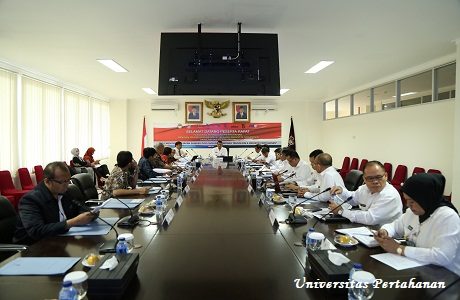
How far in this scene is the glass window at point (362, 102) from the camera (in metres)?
7.19

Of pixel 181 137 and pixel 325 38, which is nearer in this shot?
pixel 325 38

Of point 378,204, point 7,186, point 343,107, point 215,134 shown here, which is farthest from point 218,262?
point 215,134

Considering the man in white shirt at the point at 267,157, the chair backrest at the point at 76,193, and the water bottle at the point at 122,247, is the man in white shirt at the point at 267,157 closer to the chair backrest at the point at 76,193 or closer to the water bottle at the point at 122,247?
the chair backrest at the point at 76,193

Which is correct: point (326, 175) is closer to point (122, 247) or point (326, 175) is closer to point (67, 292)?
point (122, 247)

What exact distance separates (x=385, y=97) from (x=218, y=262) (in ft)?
21.0

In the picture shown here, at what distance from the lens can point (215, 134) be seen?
32.3 feet

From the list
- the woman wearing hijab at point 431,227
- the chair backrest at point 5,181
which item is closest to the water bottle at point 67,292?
the woman wearing hijab at point 431,227

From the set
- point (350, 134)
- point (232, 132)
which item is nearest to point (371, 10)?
point (350, 134)

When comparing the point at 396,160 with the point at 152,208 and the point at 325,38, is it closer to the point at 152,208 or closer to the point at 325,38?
the point at 325,38

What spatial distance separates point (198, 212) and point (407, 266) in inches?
60.3

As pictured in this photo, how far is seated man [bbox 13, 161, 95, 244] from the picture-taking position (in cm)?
182

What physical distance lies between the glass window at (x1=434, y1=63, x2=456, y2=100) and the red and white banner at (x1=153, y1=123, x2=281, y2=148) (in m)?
5.41

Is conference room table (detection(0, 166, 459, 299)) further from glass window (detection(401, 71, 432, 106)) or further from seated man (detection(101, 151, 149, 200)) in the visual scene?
glass window (detection(401, 71, 432, 106))

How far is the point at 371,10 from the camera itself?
2.85m
